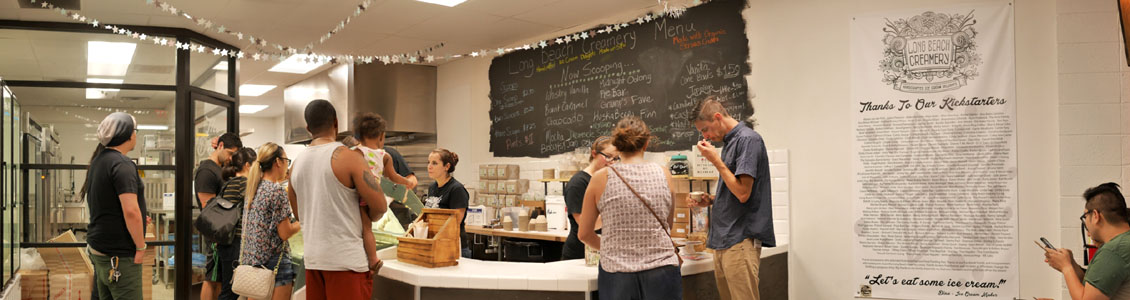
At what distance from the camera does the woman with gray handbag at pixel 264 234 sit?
3508mm

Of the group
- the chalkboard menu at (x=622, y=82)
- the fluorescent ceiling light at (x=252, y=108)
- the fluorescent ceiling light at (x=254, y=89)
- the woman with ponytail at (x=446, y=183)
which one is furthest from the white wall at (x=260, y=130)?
the woman with ponytail at (x=446, y=183)

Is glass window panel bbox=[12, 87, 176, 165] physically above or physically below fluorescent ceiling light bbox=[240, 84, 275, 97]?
below

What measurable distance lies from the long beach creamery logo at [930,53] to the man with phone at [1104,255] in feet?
4.31

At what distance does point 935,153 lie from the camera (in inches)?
164

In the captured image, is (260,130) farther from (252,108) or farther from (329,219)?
(329,219)

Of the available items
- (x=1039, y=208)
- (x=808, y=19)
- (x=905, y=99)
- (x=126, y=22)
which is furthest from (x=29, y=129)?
(x=1039, y=208)

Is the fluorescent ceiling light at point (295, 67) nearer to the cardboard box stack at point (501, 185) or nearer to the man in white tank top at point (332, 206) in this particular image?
the cardboard box stack at point (501, 185)

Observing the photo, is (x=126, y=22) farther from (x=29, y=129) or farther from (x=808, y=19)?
(x=808, y=19)

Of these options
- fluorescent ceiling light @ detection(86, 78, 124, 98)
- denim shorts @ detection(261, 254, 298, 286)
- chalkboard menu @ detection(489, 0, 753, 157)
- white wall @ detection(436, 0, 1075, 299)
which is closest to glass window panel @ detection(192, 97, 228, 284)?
fluorescent ceiling light @ detection(86, 78, 124, 98)

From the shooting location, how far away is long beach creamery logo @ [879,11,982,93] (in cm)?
411

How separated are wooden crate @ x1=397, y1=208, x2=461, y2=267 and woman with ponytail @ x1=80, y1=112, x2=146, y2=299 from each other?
1495 millimetres

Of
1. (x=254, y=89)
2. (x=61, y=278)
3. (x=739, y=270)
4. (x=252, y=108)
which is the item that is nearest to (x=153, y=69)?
(x=61, y=278)

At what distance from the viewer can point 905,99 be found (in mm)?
4266

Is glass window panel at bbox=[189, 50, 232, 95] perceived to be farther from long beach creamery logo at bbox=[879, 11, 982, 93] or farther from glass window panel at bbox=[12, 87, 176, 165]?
long beach creamery logo at bbox=[879, 11, 982, 93]
